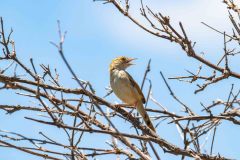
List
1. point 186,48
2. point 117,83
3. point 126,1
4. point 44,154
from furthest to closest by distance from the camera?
point 117,83
point 126,1
point 186,48
point 44,154

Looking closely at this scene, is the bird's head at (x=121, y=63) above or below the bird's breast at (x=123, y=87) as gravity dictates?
above

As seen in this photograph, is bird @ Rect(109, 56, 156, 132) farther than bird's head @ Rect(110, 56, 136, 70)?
No

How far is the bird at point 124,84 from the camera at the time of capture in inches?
316

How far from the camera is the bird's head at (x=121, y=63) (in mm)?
9016

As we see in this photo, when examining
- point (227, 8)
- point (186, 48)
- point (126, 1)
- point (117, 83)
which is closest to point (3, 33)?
point (126, 1)

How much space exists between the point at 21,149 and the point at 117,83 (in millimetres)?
5015

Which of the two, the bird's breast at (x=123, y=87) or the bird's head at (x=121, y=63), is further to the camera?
the bird's head at (x=121, y=63)

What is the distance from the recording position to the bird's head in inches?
355

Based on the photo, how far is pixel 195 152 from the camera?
11.7ft

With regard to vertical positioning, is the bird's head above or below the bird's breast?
above

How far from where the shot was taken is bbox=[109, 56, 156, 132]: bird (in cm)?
803

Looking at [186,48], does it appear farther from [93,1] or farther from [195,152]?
[93,1]

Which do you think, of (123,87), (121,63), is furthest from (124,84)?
(121,63)

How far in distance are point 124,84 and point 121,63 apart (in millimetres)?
842
